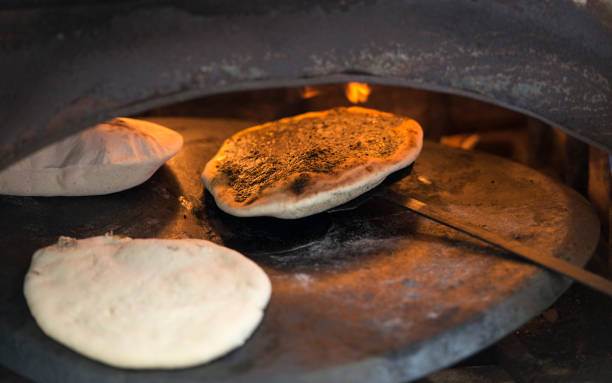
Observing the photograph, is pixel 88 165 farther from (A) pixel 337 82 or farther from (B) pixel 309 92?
(B) pixel 309 92

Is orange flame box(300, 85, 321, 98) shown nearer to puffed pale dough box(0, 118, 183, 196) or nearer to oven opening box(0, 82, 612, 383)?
oven opening box(0, 82, 612, 383)

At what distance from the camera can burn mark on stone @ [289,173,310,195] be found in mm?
1789

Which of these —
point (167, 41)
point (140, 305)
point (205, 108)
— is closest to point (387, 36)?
point (167, 41)

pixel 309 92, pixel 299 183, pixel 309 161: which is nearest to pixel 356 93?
pixel 309 92

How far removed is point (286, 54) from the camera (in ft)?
5.00

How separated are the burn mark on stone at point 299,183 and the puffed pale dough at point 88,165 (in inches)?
21.8

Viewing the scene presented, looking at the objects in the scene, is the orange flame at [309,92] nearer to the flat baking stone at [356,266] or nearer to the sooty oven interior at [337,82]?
the flat baking stone at [356,266]

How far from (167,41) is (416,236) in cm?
97

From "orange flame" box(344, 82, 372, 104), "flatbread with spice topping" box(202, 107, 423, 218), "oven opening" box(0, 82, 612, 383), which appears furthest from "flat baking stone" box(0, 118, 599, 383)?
"orange flame" box(344, 82, 372, 104)

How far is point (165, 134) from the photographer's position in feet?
7.21

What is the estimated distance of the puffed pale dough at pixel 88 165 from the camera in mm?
1958

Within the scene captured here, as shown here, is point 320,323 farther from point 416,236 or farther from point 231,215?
point 231,215

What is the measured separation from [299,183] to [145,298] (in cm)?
63

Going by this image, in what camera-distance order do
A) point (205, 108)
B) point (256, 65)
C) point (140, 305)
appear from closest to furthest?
1. point (140, 305)
2. point (256, 65)
3. point (205, 108)
